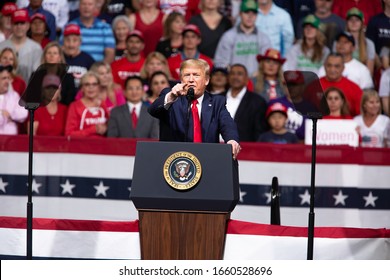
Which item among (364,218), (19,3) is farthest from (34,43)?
(364,218)

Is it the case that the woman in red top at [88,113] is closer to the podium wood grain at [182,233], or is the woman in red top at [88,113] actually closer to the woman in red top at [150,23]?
the woman in red top at [150,23]

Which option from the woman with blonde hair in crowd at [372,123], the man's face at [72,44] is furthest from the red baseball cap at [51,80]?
the man's face at [72,44]

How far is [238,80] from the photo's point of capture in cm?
1242

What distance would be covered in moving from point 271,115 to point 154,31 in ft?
8.37

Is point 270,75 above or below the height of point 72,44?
below

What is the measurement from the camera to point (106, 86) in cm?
1255

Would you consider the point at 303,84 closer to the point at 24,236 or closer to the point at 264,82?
the point at 24,236

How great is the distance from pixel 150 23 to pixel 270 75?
1870 millimetres

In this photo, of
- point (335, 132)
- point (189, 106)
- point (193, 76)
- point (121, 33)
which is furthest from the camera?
point (121, 33)

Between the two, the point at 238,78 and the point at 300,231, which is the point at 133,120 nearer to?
the point at 238,78

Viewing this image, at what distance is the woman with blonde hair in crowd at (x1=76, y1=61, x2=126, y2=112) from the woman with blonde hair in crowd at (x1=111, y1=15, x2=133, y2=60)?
1.07m

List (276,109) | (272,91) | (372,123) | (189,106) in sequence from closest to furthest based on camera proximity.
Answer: (189,106) < (276,109) < (372,123) < (272,91)

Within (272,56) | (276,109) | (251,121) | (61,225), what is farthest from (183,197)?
(272,56)

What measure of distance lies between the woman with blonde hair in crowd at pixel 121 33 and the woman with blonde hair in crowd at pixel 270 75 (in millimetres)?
1789
